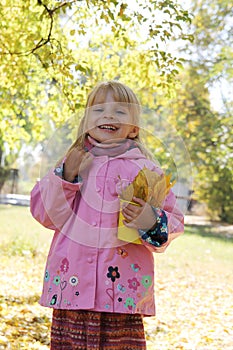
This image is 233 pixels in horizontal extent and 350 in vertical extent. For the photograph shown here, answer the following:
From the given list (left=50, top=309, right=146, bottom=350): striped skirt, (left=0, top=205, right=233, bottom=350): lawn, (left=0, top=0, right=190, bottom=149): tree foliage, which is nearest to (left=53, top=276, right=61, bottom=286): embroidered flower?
(left=50, top=309, right=146, bottom=350): striped skirt

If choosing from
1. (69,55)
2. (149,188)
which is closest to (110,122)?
(149,188)

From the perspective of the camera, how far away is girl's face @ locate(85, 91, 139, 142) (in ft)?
7.14

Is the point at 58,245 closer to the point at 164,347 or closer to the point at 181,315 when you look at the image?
the point at 164,347

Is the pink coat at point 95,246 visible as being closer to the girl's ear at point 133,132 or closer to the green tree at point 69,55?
the girl's ear at point 133,132

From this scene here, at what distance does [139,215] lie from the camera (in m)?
2.00

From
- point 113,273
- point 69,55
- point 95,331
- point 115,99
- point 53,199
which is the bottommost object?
point 95,331

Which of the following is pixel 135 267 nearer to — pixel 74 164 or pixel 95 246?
pixel 95 246

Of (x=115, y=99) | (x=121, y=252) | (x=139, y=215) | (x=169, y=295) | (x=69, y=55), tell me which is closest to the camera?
(x=139, y=215)

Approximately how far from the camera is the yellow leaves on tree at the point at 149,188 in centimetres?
203

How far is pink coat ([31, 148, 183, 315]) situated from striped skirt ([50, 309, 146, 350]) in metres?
0.07

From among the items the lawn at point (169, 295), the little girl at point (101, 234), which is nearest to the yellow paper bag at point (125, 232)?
the little girl at point (101, 234)

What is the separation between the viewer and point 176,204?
7.20 feet

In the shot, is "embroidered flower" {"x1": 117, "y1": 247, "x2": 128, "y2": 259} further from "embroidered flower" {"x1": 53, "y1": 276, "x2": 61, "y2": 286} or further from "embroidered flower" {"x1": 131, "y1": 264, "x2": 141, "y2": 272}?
"embroidered flower" {"x1": 53, "y1": 276, "x2": 61, "y2": 286}

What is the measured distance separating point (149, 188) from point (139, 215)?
112mm
